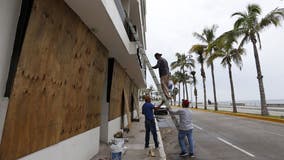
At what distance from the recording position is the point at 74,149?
4.85m

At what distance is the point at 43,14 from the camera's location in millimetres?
3260

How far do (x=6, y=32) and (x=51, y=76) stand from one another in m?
1.17

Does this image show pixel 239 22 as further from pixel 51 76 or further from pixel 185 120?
pixel 51 76

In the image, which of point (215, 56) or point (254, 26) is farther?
point (215, 56)

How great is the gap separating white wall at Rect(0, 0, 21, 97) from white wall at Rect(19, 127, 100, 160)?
1303 mm

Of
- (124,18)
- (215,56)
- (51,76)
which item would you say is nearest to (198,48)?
(215,56)

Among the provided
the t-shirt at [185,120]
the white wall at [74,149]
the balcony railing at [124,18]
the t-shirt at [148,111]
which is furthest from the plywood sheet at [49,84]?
the t-shirt at [185,120]

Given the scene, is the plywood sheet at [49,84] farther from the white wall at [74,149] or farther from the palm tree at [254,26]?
the palm tree at [254,26]

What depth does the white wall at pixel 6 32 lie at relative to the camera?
2.54 meters

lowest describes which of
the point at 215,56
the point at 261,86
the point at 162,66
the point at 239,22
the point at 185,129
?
the point at 185,129

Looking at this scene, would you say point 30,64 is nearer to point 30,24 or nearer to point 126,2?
point 30,24

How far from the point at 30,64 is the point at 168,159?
5219mm

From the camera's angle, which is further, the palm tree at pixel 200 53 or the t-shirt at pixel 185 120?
the palm tree at pixel 200 53

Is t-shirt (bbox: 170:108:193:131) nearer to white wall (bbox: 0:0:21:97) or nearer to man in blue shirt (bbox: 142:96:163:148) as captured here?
man in blue shirt (bbox: 142:96:163:148)
